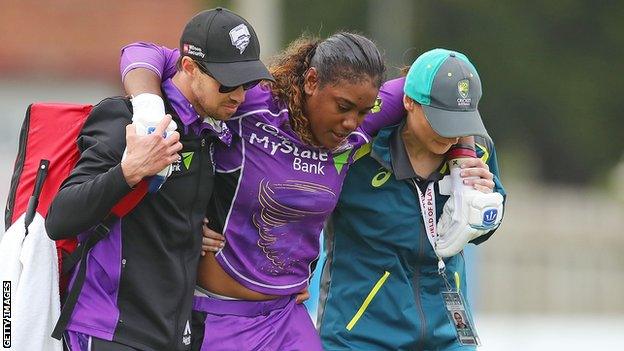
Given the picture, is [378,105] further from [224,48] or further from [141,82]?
[141,82]

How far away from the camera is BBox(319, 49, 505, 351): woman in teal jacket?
5133mm

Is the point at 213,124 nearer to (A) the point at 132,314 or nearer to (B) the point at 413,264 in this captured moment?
(A) the point at 132,314

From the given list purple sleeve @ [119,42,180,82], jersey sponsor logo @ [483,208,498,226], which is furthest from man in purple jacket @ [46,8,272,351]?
jersey sponsor logo @ [483,208,498,226]

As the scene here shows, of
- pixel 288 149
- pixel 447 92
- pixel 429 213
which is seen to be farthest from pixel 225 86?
pixel 429 213

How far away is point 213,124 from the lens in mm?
4711

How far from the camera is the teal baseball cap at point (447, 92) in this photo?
4.99 meters

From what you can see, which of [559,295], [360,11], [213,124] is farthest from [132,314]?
[360,11]

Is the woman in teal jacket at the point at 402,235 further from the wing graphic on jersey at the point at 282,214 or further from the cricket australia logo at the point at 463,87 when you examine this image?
the wing graphic on jersey at the point at 282,214

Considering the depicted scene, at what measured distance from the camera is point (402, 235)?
5.16 metres

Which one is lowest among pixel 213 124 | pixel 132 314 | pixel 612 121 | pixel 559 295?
pixel 612 121

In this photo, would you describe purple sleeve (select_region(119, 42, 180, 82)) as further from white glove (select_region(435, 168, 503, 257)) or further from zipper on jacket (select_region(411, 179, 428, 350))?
white glove (select_region(435, 168, 503, 257))

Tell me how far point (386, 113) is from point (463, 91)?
0.33m

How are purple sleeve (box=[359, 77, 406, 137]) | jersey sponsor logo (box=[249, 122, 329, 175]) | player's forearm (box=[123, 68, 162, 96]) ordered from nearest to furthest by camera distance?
player's forearm (box=[123, 68, 162, 96]) → jersey sponsor logo (box=[249, 122, 329, 175]) → purple sleeve (box=[359, 77, 406, 137])

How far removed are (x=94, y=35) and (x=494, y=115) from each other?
11766 millimetres
